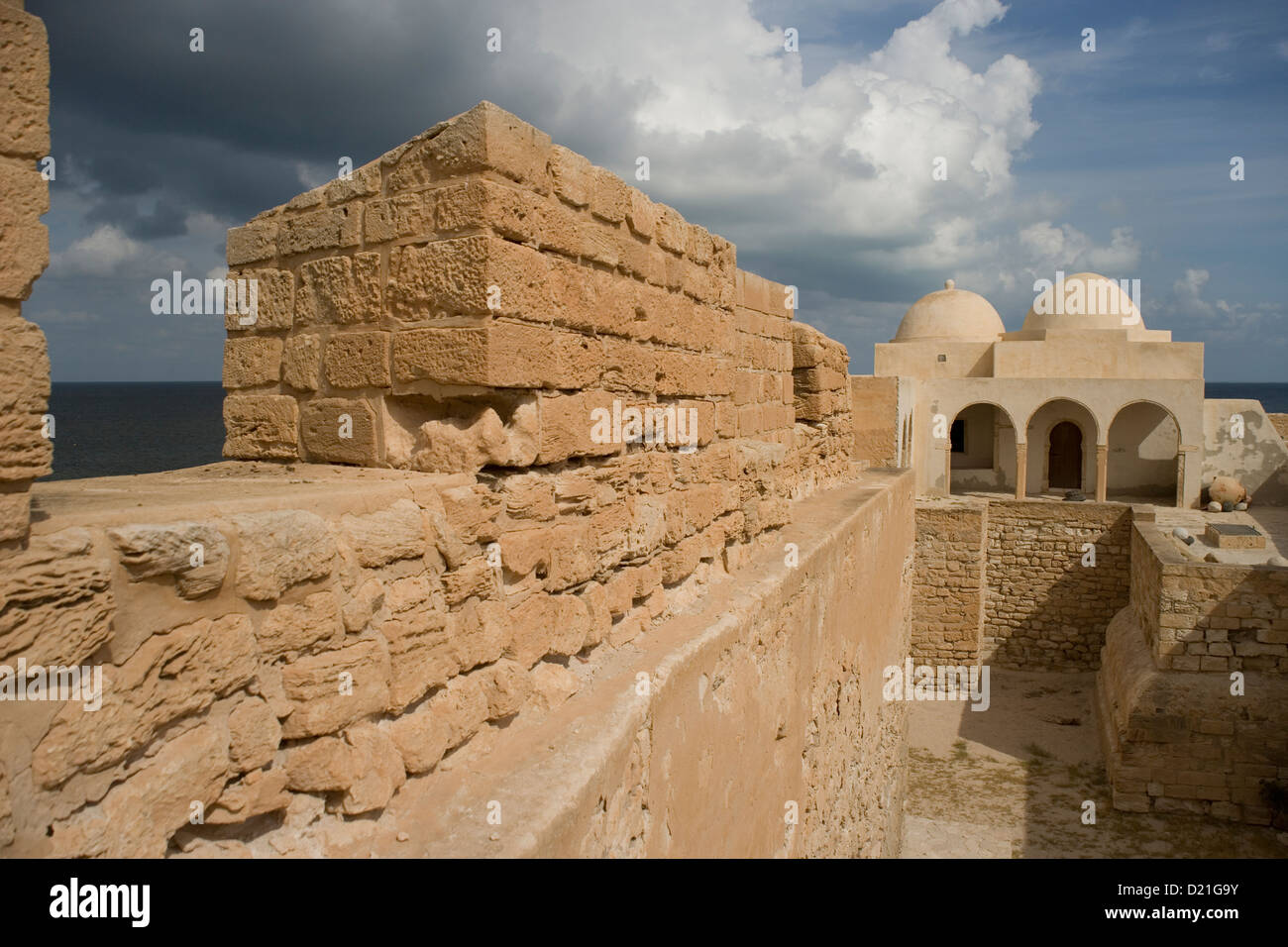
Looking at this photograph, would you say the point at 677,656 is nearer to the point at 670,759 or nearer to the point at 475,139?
the point at 670,759

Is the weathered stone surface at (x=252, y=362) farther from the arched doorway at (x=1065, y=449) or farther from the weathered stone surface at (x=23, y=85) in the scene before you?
the arched doorway at (x=1065, y=449)

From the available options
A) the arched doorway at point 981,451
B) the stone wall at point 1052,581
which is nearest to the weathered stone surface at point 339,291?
the stone wall at point 1052,581

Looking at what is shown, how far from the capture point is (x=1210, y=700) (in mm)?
10633

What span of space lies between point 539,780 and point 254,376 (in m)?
1.79

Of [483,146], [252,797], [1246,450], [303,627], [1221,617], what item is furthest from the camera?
[1246,450]

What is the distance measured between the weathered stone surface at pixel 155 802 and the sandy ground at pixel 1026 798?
9320 mm

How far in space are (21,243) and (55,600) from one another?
0.62 metres

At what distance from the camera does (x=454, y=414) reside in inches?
110

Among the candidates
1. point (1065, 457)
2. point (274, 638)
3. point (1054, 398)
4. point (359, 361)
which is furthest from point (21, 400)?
point (1065, 457)

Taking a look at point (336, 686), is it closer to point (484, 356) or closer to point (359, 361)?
point (484, 356)

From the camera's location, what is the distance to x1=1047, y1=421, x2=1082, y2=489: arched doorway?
24.0 m

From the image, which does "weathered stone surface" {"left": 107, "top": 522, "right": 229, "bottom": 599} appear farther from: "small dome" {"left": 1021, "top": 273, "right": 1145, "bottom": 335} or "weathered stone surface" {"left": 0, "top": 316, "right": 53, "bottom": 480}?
"small dome" {"left": 1021, "top": 273, "right": 1145, "bottom": 335}

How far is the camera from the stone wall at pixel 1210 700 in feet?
34.3

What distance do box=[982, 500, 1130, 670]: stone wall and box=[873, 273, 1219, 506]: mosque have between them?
2.78 metres
